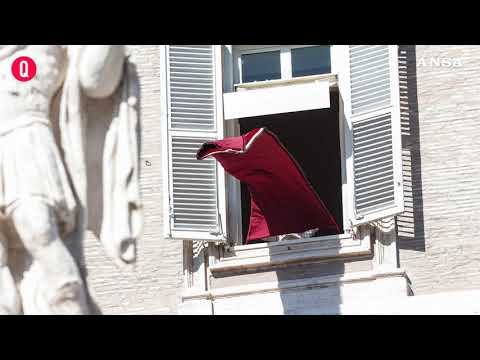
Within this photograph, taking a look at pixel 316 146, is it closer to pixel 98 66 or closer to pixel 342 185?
pixel 342 185

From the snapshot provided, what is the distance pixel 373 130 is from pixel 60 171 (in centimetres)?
226

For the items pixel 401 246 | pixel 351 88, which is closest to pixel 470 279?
pixel 401 246

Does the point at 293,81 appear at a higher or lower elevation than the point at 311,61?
lower

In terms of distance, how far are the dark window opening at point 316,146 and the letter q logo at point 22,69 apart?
11.3ft

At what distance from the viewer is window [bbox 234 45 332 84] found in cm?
1927

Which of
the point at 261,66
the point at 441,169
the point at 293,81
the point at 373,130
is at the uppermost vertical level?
the point at 261,66

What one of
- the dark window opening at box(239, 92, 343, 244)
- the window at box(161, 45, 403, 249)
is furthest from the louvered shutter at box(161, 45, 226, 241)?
the dark window opening at box(239, 92, 343, 244)

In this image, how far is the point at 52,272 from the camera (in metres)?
17.6

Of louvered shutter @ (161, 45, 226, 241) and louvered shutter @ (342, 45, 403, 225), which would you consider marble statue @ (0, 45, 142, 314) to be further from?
louvered shutter @ (342, 45, 403, 225)

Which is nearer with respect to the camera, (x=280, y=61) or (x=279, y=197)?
(x=279, y=197)

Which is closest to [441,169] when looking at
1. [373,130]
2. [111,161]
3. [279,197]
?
[373,130]

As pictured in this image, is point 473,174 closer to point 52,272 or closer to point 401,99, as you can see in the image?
point 401,99

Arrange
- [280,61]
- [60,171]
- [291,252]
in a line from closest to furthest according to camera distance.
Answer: [60,171] < [291,252] < [280,61]

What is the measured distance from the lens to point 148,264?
18.5 metres
